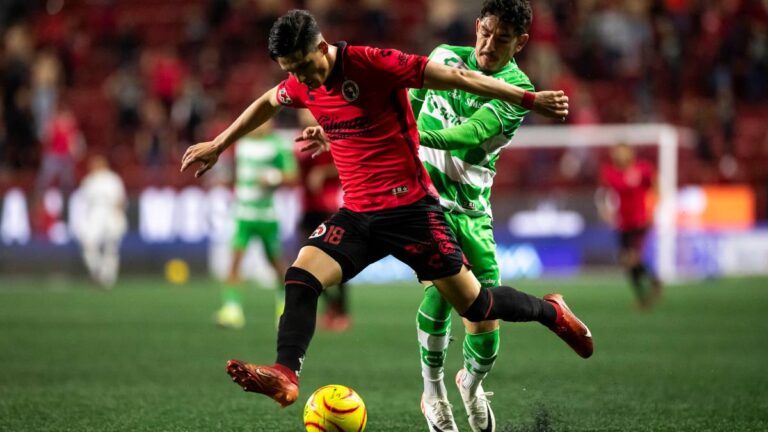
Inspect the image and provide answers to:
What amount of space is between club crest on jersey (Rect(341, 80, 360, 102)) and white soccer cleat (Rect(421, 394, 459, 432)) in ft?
5.80

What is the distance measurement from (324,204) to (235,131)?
7238 mm

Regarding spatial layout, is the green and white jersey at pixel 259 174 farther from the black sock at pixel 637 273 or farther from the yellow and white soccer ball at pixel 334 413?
the yellow and white soccer ball at pixel 334 413

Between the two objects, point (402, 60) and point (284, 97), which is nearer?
point (402, 60)

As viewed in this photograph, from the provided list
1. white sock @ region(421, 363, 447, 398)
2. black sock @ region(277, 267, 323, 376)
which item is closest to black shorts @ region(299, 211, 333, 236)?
white sock @ region(421, 363, 447, 398)

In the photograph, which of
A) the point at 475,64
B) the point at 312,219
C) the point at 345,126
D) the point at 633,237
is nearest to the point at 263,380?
the point at 345,126

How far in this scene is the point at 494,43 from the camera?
6.08 m

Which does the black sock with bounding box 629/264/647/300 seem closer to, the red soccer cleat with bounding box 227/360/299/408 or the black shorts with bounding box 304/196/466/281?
the black shorts with bounding box 304/196/466/281

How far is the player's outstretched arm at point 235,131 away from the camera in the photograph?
589 centimetres

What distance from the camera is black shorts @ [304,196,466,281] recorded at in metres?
5.58

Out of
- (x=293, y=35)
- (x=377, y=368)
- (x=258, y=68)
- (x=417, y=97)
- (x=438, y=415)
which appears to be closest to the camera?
(x=293, y=35)

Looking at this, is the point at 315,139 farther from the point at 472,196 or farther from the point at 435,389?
the point at 435,389

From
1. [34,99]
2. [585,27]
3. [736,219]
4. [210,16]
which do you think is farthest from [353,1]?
[736,219]

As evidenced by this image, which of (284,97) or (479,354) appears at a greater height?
(284,97)

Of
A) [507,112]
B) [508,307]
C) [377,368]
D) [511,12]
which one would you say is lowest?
[377,368]
